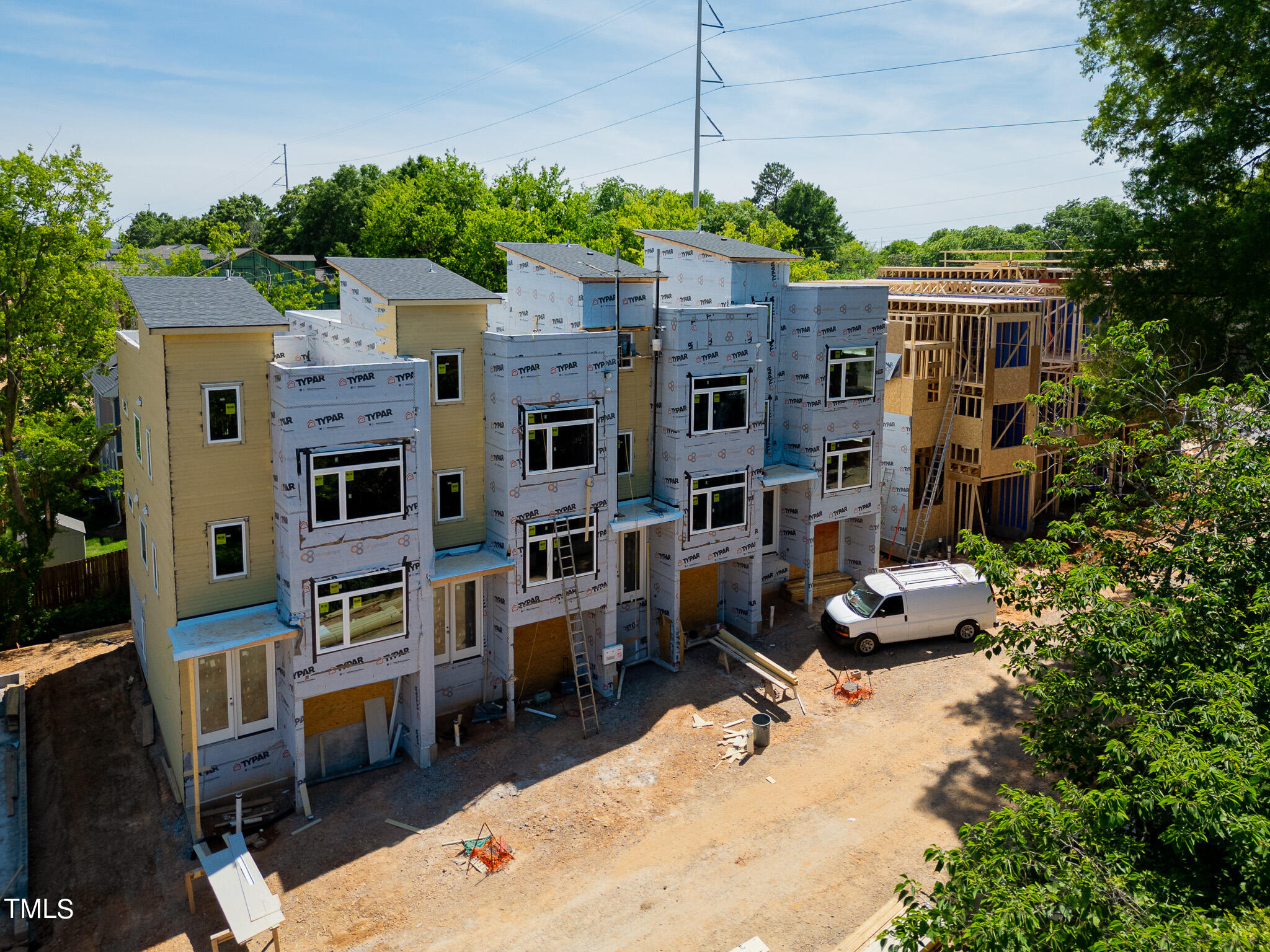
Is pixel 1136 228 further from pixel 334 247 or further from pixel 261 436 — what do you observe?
pixel 334 247

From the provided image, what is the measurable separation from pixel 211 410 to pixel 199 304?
215 cm

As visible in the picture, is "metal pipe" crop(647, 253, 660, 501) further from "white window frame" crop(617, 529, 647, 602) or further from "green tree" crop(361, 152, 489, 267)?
"green tree" crop(361, 152, 489, 267)

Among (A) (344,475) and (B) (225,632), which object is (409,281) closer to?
(A) (344,475)

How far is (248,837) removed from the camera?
1666 cm

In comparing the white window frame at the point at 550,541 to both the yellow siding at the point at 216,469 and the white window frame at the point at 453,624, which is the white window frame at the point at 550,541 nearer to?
the white window frame at the point at 453,624

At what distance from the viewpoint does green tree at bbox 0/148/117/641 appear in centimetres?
2539

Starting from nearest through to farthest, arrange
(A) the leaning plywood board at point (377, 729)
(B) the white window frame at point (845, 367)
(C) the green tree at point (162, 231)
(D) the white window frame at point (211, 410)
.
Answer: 1. (D) the white window frame at point (211, 410)
2. (A) the leaning plywood board at point (377, 729)
3. (B) the white window frame at point (845, 367)
4. (C) the green tree at point (162, 231)

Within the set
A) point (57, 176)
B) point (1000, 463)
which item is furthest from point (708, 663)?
point (57, 176)

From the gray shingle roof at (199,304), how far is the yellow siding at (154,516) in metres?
0.54

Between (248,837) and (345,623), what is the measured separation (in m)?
4.14

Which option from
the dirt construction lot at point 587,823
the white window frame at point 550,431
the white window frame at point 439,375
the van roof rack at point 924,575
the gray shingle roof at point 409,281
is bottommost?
the dirt construction lot at point 587,823

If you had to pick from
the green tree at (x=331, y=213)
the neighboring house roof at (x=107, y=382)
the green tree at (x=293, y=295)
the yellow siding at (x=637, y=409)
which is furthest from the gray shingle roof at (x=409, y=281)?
the green tree at (x=331, y=213)

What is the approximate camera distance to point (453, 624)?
20.5 metres

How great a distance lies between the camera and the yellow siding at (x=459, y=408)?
19297 millimetres
